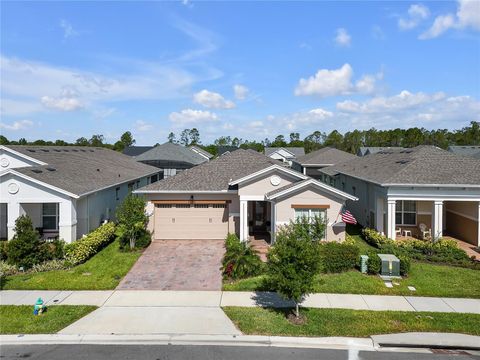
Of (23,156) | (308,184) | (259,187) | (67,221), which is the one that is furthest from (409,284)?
(23,156)

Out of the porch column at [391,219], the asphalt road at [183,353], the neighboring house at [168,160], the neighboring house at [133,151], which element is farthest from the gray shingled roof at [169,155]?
the asphalt road at [183,353]

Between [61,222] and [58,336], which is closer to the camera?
[58,336]

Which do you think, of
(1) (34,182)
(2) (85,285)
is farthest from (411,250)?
(1) (34,182)

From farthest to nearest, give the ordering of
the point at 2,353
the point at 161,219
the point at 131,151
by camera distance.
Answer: the point at 131,151 < the point at 161,219 < the point at 2,353

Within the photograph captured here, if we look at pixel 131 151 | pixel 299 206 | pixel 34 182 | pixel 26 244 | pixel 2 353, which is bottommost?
pixel 2 353

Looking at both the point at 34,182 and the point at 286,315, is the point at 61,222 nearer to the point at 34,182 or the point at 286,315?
the point at 34,182

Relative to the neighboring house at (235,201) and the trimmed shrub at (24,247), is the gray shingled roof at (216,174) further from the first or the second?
the trimmed shrub at (24,247)

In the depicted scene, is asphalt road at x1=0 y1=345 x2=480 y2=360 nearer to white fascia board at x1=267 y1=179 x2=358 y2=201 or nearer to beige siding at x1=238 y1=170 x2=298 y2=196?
white fascia board at x1=267 y1=179 x2=358 y2=201
